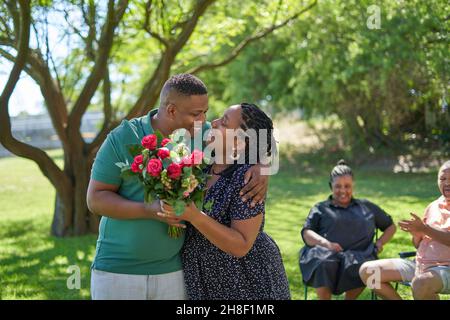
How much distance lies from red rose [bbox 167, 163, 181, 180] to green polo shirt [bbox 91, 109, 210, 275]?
11.4 inches

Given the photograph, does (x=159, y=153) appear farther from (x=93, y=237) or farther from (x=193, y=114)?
(x=93, y=237)

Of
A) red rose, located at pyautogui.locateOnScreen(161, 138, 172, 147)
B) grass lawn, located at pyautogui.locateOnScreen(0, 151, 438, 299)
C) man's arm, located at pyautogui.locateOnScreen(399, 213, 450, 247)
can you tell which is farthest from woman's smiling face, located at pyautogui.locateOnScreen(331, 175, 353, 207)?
red rose, located at pyautogui.locateOnScreen(161, 138, 172, 147)

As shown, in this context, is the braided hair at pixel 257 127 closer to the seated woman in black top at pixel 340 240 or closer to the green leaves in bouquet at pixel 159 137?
the green leaves in bouquet at pixel 159 137

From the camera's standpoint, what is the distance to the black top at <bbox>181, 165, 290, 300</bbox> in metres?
3.16

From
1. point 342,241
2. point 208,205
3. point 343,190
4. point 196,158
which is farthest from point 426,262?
point 196,158

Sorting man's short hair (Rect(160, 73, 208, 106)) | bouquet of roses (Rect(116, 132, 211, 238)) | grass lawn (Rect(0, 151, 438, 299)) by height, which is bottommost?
grass lawn (Rect(0, 151, 438, 299))

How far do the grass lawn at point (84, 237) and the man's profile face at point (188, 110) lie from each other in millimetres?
3955

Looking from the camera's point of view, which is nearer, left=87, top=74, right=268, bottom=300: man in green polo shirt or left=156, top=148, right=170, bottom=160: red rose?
left=156, top=148, right=170, bottom=160: red rose

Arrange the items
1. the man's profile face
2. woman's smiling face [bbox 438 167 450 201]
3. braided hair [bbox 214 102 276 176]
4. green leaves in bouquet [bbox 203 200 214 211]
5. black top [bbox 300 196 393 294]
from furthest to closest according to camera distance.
A: black top [bbox 300 196 393 294] → woman's smiling face [bbox 438 167 450 201] → braided hair [bbox 214 102 276 176] → the man's profile face → green leaves in bouquet [bbox 203 200 214 211]

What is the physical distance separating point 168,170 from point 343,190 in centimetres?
337

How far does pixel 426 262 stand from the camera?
5.00 m

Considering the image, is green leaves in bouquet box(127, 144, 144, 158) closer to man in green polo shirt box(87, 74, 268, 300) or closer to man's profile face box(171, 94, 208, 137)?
man in green polo shirt box(87, 74, 268, 300)
